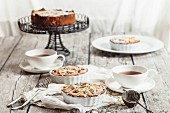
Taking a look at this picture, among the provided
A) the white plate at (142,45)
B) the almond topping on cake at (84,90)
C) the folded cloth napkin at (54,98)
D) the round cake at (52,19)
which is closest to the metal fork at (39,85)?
the folded cloth napkin at (54,98)

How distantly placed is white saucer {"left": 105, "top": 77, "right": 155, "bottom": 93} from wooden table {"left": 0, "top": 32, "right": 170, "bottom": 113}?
0.02 m

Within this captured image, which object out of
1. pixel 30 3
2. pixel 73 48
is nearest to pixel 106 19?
pixel 30 3

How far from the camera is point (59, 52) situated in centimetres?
200

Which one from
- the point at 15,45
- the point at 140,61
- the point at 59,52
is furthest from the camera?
the point at 15,45

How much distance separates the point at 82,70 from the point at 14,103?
34cm

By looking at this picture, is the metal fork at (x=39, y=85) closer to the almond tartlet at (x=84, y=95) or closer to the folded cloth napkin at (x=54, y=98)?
the folded cloth napkin at (x=54, y=98)

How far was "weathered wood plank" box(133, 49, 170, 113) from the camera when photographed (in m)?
1.30

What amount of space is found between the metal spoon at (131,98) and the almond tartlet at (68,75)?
0.81 ft

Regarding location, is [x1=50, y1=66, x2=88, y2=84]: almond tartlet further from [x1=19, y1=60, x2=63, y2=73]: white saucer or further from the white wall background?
the white wall background

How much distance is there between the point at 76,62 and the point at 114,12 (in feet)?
3.43

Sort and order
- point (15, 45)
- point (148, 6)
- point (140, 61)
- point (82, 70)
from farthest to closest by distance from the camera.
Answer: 1. point (148, 6)
2. point (15, 45)
3. point (140, 61)
4. point (82, 70)

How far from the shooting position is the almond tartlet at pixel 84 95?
1.26 meters

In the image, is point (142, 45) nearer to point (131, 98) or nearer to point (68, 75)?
point (68, 75)

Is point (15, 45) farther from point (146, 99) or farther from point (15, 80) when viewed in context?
point (146, 99)
